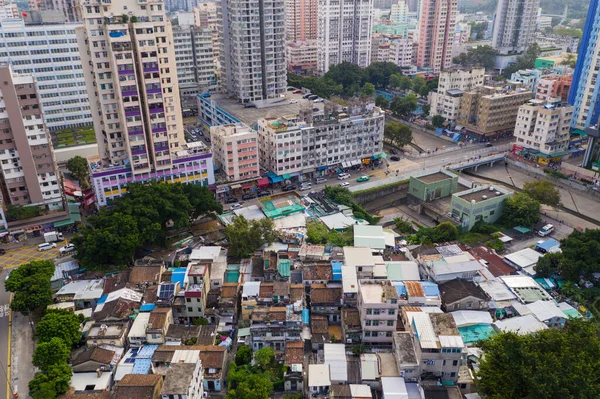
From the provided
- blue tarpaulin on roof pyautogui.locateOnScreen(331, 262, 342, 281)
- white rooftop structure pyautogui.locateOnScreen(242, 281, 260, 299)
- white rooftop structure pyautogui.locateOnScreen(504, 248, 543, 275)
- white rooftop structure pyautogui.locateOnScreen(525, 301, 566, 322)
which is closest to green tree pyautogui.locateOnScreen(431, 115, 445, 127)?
white rooftop structure pyautogui.locateOnScreen(504, 248, 543, 275)

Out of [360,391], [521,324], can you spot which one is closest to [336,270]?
[360,391]

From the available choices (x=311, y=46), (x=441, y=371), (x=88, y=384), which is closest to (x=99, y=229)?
(x=88, y=384)

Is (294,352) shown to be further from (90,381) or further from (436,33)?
(436,33)

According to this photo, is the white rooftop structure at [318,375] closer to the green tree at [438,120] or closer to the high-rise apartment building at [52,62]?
the high-rise apartment building at [52,62]

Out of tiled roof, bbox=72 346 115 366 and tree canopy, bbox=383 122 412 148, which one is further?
tree canopy, bbox=383 122 412 148

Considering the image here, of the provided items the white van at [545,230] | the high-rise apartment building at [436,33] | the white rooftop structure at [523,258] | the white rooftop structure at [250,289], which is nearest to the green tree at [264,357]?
the white rooftop structure at [250,289]

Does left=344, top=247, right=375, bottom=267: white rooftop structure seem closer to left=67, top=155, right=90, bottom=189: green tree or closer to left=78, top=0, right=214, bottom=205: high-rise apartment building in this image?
left=78, top=0, right=214, bottom=205: high-rise apartment building

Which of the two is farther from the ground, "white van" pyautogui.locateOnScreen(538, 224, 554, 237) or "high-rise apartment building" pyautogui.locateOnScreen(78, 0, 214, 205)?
"high-rise apartment building" pyautogui.locateOnScreen(78, 0, 214, 205)
